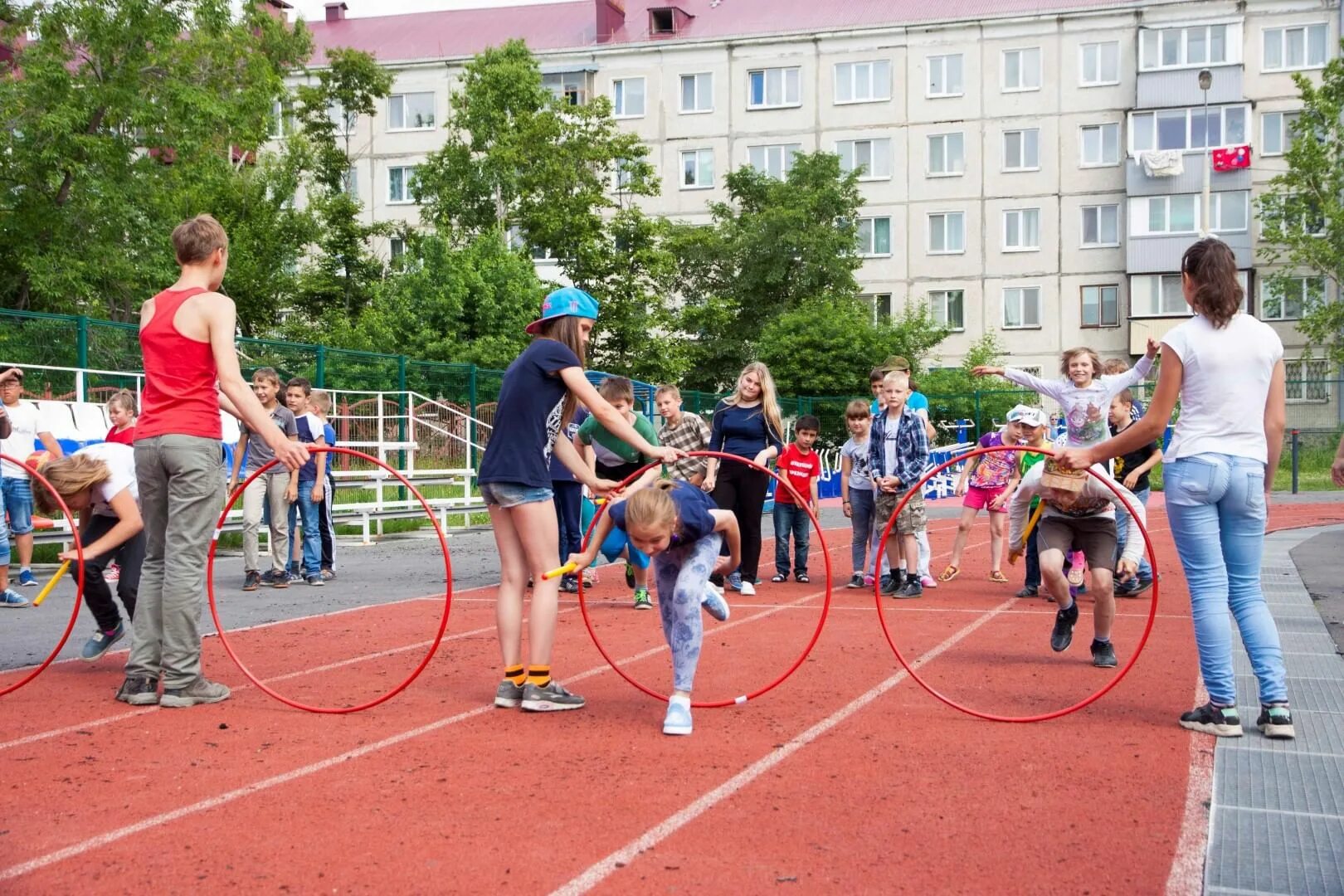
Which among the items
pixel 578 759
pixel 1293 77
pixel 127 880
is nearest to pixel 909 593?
pixel 578 759

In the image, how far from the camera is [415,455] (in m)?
21.6

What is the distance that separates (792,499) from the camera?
13.4 meters

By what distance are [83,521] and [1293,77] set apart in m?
45.7

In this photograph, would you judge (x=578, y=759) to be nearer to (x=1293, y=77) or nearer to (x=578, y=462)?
(x=578, y=462)

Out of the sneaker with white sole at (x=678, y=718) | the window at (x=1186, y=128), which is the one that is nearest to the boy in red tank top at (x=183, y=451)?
the sneaker with white sole at (x=678, y=718)

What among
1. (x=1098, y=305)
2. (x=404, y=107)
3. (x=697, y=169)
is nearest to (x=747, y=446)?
(x=1098, y=305)

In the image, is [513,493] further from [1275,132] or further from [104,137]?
[1275,132]

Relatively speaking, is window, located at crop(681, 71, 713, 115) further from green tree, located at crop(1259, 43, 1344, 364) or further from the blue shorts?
the blue shorts

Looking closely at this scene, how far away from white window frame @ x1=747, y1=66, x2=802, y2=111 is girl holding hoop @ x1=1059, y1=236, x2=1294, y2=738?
5026 centimetres

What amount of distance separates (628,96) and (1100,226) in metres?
19.4

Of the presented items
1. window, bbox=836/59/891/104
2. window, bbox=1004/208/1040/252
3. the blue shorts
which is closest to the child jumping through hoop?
the blue shorts

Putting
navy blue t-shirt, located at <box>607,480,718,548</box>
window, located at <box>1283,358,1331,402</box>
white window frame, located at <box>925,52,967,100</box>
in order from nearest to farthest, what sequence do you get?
navy blue t-shirt, located at <box>607,480,718,548</box>
window, located at <box>1283,358,1331,402</box>
white window frame, located at <box>925,52,967,100</box>

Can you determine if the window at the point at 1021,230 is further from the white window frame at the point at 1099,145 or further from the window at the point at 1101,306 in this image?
the window at the point at 1101,306

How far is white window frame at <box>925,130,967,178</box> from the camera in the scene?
175 feet
